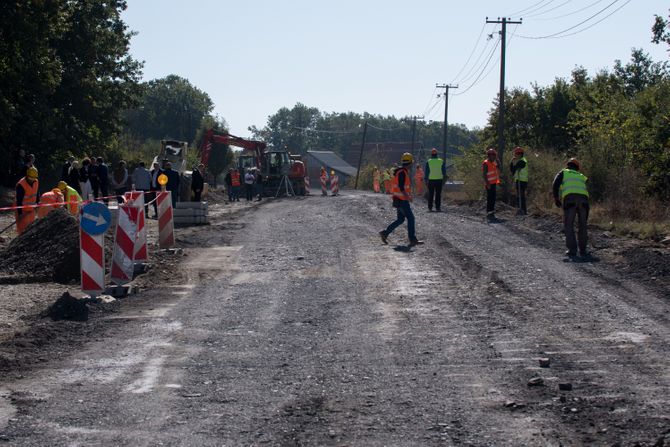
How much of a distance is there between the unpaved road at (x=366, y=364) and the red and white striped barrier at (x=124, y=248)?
529 mm

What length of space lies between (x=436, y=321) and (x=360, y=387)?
317 centimetres

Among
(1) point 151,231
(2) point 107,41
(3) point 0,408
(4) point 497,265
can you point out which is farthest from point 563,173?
(2) point 107,41

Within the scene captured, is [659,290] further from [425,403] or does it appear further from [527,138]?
[527,138]

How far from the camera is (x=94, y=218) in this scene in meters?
12.3

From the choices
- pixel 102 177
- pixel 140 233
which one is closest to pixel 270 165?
pixel 102 177

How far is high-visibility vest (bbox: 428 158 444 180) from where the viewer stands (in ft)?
89.5

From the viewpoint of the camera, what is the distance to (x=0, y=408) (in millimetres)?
6965

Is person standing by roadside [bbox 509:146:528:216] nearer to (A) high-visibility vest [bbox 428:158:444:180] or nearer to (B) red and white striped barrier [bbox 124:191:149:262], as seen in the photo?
(A) high-visibility vest [bbox 428:158:444:180]

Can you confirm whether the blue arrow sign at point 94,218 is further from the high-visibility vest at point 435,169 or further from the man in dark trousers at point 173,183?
the high-visibility vest at point 435,169

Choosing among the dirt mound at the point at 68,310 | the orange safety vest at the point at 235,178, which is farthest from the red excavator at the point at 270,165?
the dirt mound at the point at 68,310

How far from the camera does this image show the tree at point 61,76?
31.4 meters

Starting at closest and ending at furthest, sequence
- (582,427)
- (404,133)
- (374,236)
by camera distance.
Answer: (582,427)
(374,236)
(404,133)

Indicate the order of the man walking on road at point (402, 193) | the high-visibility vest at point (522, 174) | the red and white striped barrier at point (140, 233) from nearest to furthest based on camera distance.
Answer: the red and white striped barrier at point (140, 233)
the man walking on road at point (402, 193)
the high-visibility vest at point (522, 174)

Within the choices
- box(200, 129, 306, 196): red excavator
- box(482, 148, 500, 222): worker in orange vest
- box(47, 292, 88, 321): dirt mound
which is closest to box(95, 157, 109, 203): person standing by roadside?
box(482, 148, 500, 222): worker in orange vest
